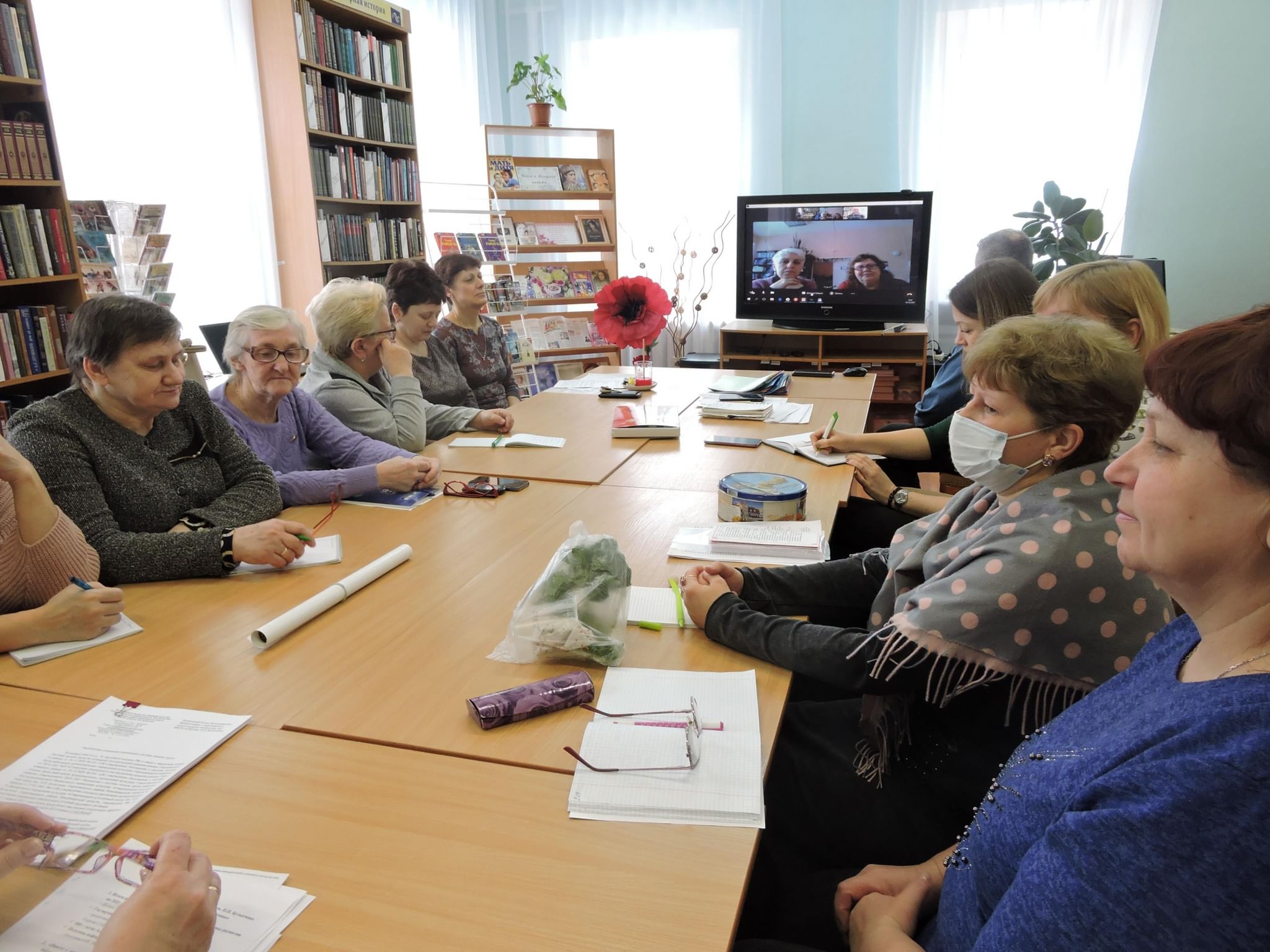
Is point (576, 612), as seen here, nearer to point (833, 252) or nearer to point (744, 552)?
point (744, 552)

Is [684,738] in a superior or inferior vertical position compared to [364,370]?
inferior

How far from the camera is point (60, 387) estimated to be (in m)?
3.19

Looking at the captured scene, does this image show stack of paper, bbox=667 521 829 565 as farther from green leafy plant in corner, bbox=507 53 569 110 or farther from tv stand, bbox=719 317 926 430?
green leafy plant in corner, bbox=507 53 569 110

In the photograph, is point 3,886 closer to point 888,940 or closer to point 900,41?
point 888,940

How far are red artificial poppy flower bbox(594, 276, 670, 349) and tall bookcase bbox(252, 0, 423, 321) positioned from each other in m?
2.39

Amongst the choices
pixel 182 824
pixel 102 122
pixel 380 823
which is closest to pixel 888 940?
pixel 380 823

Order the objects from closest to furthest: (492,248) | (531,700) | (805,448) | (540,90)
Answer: (531,700) → (805,448) → (492,248) → (540,90)

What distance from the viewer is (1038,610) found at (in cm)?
111

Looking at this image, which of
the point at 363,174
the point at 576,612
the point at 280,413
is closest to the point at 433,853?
the point at 576,612

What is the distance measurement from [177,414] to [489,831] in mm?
1388

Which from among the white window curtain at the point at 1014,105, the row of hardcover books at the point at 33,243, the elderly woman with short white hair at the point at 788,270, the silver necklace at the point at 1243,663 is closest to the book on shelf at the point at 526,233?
the elderly woman with short white hair at the point at 788,270

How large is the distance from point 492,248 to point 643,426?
2556mm

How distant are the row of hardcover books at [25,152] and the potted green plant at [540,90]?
2902 mm

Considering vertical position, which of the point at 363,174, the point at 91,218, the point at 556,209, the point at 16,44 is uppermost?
the point at 16,44
